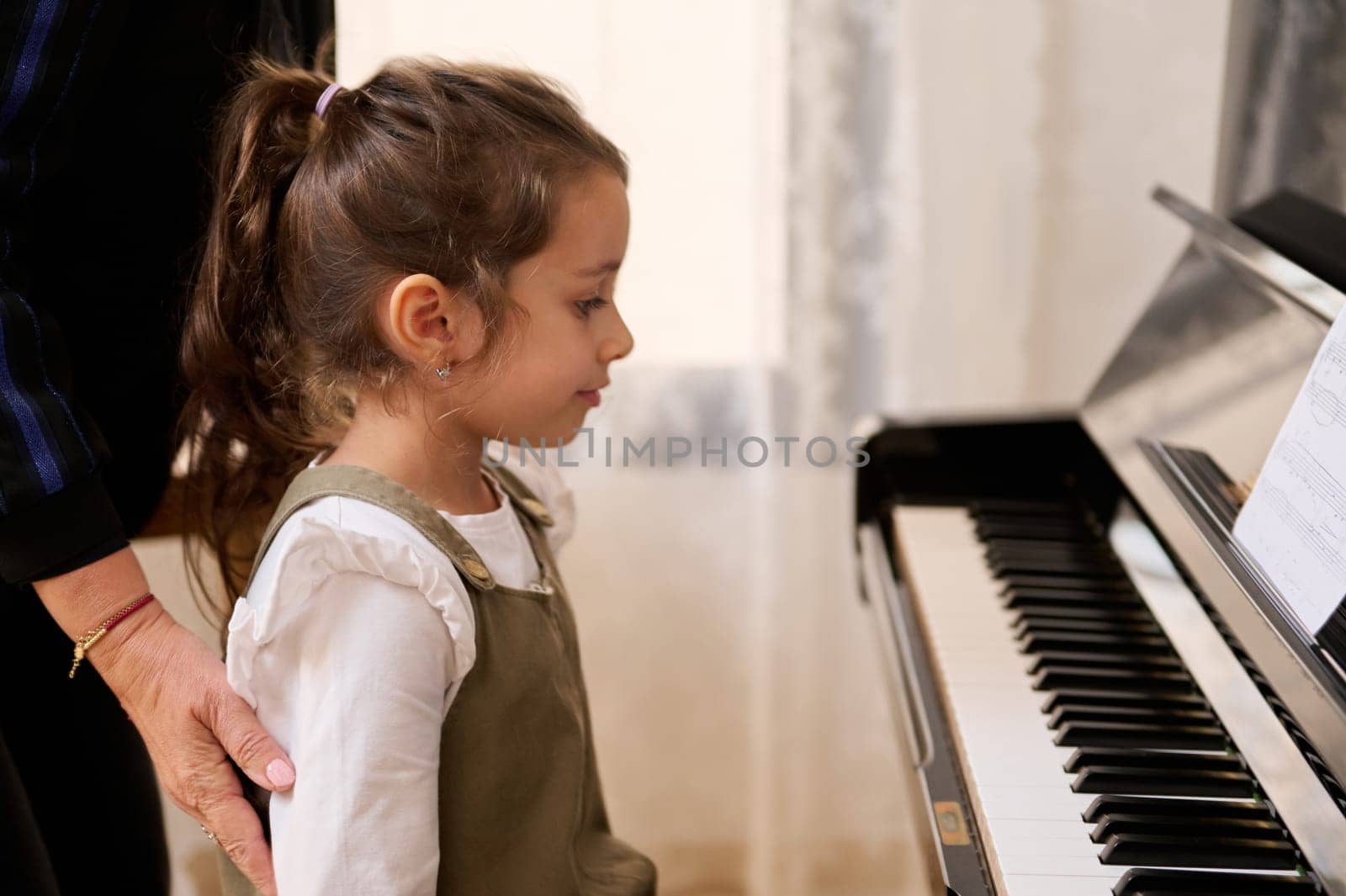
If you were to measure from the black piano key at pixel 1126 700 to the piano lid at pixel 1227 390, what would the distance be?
3.3 inches

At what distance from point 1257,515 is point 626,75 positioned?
1.09m

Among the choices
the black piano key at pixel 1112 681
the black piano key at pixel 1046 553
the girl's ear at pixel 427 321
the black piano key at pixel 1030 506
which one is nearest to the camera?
the girl's ear at pixel 427 321

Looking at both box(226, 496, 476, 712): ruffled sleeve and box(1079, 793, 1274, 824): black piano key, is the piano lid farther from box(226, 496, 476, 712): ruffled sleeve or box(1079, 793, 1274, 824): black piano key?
box(226, 496, 476, 712): ruffled sleeve

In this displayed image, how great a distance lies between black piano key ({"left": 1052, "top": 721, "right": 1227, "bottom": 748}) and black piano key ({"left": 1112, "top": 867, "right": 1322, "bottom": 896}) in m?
0.15

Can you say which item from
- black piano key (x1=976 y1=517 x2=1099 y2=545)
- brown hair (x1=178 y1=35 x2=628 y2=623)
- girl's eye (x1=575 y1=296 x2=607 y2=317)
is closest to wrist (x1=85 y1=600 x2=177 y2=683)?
brown hair (x1=178 y1=35 x2=628 y2=623)

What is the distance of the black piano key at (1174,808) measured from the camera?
2.84 ft

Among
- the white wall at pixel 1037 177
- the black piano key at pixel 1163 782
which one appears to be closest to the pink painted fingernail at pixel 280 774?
the black piano key at pixel 1163 782

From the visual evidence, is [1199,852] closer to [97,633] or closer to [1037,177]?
[97,633]

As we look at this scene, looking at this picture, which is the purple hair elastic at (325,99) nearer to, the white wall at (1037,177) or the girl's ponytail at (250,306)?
the girl's ponytail at (250,306)

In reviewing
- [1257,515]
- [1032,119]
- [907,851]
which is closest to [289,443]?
[1257,515]

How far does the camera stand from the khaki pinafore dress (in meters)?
0.94

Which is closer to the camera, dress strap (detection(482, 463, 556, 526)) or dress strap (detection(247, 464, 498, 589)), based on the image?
dress strap (detection(247, 464, 498, 589))

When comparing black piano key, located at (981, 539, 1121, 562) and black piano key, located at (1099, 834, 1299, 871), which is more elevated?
black piano key, located at (981, 539, 1121, 562)

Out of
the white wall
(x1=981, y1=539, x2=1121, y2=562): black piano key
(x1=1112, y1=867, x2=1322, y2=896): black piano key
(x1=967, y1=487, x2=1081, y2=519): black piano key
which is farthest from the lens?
the white wall
